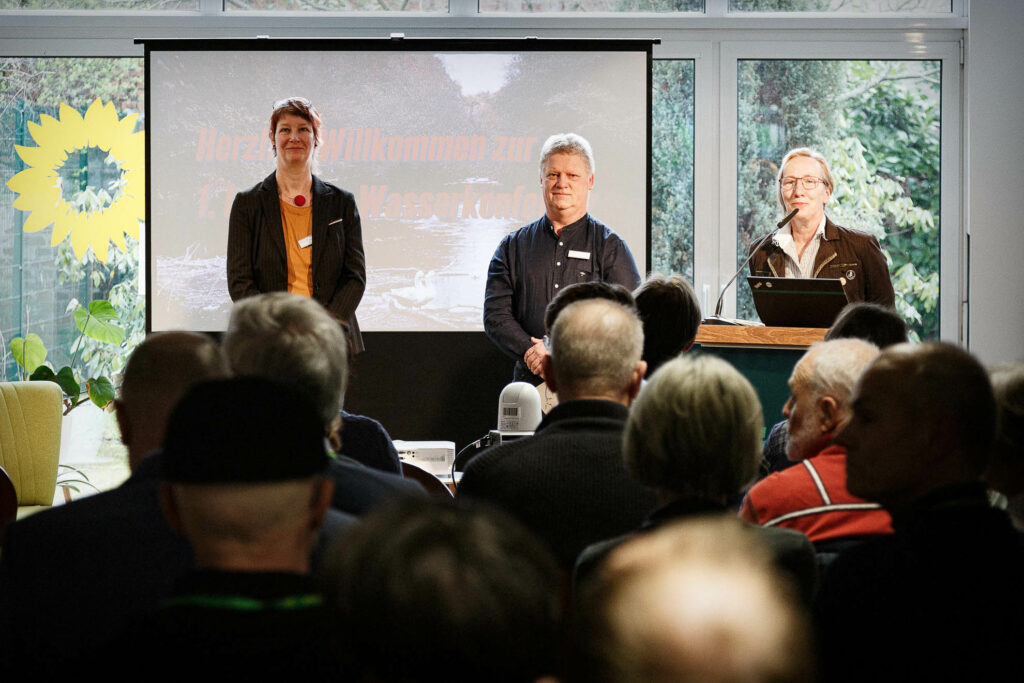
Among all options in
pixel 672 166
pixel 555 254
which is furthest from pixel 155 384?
pixel 672 166

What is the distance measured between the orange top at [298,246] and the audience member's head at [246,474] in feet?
14.5

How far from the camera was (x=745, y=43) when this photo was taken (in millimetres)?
6578

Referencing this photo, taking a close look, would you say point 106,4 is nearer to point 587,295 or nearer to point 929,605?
point 587,295

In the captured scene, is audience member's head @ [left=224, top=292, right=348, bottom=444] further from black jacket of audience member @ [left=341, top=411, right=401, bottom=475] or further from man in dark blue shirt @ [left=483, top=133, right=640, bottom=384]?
man in dark blue shirt @ [left=483, top=133, right=640, bottom=384]

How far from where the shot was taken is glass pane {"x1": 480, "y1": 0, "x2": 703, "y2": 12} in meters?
6.57

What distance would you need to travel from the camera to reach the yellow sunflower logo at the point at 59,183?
663 cm

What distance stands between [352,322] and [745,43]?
115 inches

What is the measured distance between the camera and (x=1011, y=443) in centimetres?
195

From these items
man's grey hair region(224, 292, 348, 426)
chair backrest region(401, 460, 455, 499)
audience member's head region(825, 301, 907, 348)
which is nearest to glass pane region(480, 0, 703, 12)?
chair backrest region(401, 460, 455, 499)

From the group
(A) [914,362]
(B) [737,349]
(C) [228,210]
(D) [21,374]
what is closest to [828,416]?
(A) [914,362]

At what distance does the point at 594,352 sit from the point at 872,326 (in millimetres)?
880

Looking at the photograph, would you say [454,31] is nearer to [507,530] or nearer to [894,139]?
[894,139]

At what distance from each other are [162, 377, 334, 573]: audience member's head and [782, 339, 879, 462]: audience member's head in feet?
4.37

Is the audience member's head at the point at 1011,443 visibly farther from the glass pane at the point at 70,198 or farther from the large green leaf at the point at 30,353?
the large green leaf at the point at 30,353
